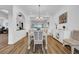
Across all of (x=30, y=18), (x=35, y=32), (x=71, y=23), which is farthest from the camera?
(x=30, y=18)
